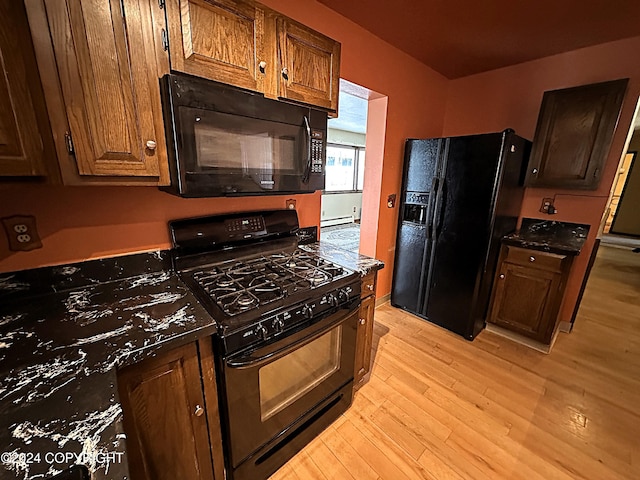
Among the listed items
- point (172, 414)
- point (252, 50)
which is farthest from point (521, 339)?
point (252, 50)

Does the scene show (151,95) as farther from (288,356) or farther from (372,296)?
(372,296)

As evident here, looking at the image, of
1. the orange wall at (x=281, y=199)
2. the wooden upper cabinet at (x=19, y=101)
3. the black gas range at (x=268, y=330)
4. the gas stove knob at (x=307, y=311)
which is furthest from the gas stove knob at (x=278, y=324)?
the wooden upper cabinet at (x=19, y=101)

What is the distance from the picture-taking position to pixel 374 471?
1341 millimetres

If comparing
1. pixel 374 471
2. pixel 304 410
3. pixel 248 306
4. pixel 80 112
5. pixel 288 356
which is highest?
pixel 80 112

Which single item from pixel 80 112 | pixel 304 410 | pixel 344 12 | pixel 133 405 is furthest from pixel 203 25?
pixel 304 410

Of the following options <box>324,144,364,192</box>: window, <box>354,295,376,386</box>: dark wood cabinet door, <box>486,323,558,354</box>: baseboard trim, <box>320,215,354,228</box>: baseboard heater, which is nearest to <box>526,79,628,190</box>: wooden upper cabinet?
<box>486,323,558,354</box>: baseboard trim

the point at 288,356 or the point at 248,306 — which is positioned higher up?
the point at 248,306

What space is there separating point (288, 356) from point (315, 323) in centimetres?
19

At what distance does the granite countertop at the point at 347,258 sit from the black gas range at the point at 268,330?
0.07 m

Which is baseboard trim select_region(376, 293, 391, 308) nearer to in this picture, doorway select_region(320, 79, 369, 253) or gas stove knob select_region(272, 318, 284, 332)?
gas stove knob select_region(272, 318, 284, 332)

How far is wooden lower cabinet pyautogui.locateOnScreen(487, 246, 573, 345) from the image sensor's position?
2.09 m

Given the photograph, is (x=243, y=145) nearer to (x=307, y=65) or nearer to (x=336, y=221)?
(x=307, y=65)

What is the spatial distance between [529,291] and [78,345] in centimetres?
291

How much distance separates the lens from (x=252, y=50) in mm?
1166
